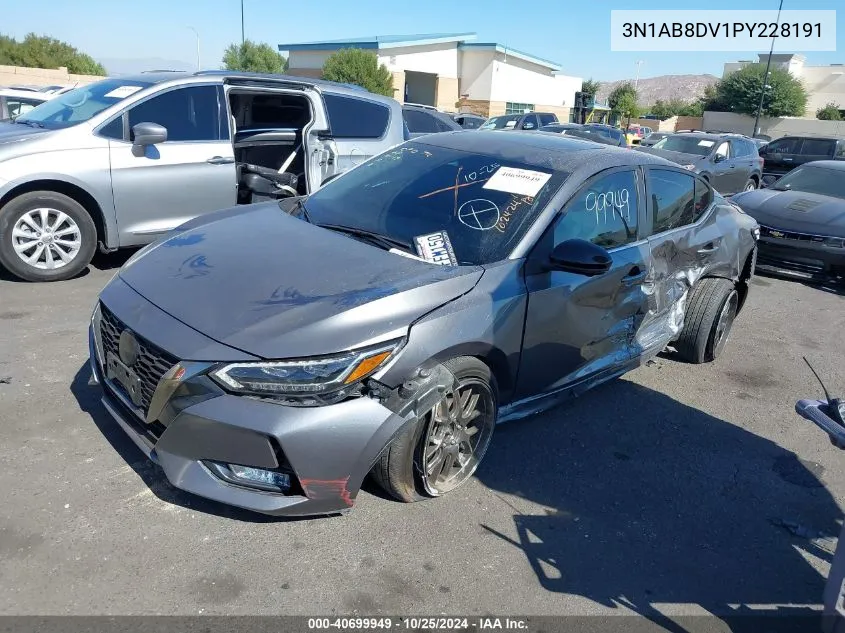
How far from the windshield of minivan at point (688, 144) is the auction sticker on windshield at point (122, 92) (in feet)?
37.5

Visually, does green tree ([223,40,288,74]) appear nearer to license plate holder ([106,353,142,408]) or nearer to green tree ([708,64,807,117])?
green tree ([708,64,807,117])

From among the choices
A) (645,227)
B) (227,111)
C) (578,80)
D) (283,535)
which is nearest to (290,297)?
(283,535)

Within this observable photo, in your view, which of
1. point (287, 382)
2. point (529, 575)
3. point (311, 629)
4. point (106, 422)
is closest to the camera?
point (311, 629)

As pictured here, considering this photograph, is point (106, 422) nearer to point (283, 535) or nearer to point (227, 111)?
point (283, 535)

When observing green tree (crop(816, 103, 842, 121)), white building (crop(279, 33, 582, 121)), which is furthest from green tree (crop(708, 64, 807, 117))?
white building (crop(279, 33, 582, 121))

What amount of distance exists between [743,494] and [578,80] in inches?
2152

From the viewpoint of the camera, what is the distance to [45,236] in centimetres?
554

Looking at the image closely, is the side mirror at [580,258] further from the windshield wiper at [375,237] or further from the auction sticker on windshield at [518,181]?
the windshield wiper at [375,237]

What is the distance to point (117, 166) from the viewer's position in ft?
18.6

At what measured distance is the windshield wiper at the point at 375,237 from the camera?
3459 mm

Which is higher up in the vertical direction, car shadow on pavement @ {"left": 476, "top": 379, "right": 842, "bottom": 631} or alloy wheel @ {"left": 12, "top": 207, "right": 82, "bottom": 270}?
alloy wheel @ {"left": 12, "top": 207, "right": 82, "bottom": 270}

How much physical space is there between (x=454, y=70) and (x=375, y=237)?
148 ft

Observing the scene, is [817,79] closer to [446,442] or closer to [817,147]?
[817,147]

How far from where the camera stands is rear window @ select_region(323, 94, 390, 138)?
7.04 meters
